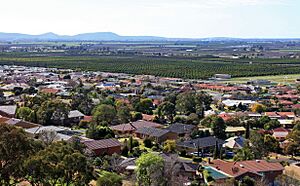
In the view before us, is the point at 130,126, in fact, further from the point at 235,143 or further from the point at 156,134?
the point at 235,143

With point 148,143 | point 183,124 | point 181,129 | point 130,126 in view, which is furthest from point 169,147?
point 183,124

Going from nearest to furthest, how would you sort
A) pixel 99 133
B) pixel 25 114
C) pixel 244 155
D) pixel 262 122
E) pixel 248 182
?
pixel 248 182 → pixel 244 155 → pixel 99 133 → pixel 25 114 → pixel 262 122

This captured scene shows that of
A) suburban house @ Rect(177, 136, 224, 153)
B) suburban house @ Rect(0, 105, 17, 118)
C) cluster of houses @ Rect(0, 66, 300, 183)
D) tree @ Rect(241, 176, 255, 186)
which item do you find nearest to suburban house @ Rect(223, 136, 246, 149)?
cluster of houses @ Rect(0, 66, 300, 183)

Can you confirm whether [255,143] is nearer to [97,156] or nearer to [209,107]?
[97,156]

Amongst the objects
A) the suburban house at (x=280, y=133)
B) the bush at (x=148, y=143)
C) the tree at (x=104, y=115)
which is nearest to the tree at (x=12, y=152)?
the bush at (x=148, y=143)

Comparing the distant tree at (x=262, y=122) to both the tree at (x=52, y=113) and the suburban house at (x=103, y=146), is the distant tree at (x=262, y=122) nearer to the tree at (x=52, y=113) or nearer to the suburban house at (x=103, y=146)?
the suburban house at (x=103, y=146)

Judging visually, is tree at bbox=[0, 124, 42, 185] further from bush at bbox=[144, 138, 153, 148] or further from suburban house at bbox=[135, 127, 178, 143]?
suburban house at bbox=[135, 127, 178, 143]
